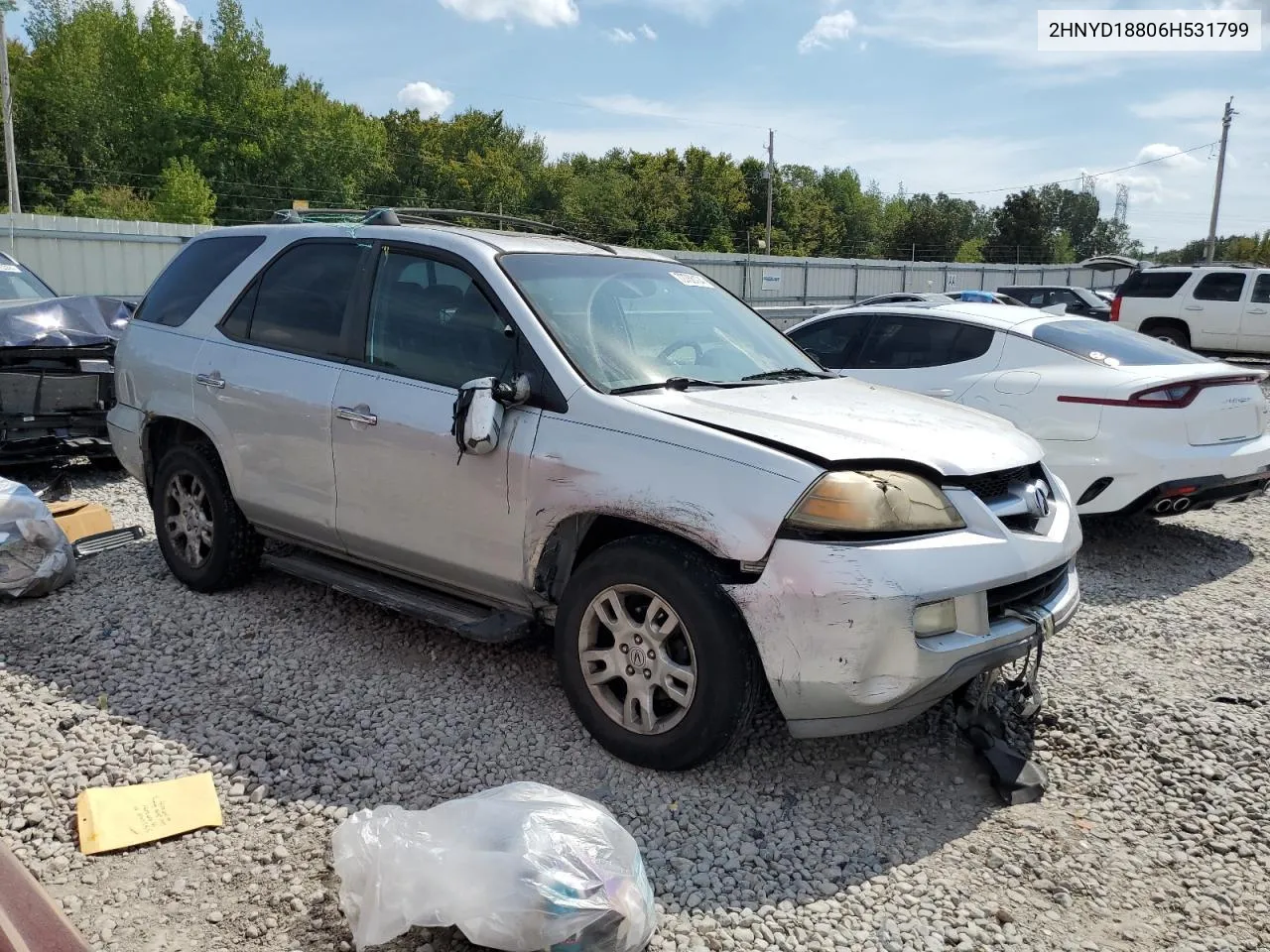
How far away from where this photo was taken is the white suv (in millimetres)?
16969

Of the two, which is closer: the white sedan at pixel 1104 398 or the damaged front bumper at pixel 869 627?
the damaged front bumper at pixel 869 627

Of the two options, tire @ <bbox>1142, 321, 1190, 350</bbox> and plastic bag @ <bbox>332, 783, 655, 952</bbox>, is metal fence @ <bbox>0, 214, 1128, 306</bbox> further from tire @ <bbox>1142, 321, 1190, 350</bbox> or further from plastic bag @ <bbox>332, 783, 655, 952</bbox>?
plastic bag @ <bbox>332, 783, 655, 952</bbox>

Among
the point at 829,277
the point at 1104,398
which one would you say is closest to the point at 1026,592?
the point at 1104,398

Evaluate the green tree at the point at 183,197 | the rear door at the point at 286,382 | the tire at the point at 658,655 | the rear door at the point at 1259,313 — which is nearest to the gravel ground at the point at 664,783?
the tire at the point at 658,655

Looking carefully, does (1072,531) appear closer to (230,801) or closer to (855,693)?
(855,693)

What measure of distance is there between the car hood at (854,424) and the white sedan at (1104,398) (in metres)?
2.22

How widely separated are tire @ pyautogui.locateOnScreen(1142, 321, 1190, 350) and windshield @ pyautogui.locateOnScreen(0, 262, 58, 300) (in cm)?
1701

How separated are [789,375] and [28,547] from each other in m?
3.81

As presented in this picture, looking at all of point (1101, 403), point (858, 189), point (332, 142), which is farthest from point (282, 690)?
point (858, 189)

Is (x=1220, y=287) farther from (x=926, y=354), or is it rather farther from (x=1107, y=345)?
(x=926, y=354)

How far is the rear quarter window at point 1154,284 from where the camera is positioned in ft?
58.1

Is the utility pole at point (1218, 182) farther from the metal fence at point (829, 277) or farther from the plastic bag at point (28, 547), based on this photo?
the plastic bag at point (28, 547)

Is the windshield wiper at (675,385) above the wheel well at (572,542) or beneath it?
above

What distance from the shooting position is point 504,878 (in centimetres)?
238
